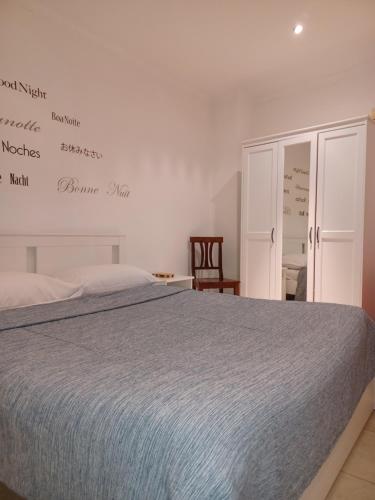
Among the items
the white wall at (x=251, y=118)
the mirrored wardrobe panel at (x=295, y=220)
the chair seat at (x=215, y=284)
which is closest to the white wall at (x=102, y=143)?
the white wall at (x=251, y=118)

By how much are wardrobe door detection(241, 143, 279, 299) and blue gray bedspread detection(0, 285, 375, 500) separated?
1949 millimetres

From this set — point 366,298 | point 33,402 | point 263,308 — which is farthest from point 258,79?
point 33,402

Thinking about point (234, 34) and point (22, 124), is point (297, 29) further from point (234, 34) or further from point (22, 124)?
point (22, 124)

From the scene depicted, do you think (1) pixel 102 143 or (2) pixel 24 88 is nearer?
(2) pixel 24 88

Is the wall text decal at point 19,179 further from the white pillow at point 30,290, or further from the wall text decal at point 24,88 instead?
the white pillow at point 30,290

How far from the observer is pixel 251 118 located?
3902 mm

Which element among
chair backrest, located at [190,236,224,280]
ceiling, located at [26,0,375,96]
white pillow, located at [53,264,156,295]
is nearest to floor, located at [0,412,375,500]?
white pillow, located at [53,264,156,295]

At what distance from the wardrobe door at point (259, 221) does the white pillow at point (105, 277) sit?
1.39m

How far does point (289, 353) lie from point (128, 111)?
2664 millimetres

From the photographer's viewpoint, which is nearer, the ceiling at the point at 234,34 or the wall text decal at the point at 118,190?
the ceiling at the point at 234,34

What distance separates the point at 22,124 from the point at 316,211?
7.92 feet

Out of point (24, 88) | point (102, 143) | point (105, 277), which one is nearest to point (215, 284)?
point (105, 277)

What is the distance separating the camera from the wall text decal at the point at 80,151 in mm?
2580

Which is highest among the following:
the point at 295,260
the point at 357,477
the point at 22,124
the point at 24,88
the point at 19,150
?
the point at 24,88
